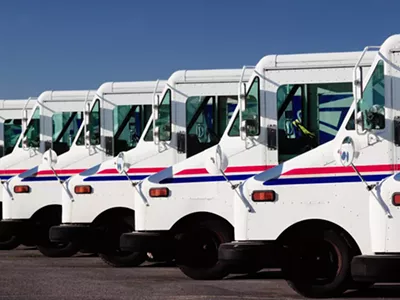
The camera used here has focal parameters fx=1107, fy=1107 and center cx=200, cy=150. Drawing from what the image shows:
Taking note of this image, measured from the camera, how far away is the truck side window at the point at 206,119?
50.4 feet

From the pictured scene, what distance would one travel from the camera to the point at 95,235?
651 inches

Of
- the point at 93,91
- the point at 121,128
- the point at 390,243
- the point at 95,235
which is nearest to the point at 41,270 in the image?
the point at 95,235

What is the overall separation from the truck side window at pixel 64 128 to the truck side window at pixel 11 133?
2.24 m

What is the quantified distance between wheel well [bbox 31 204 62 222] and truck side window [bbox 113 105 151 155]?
1767 mm

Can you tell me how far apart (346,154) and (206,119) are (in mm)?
4784

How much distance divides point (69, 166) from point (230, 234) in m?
5.11

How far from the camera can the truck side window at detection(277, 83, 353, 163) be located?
13505 millimetres

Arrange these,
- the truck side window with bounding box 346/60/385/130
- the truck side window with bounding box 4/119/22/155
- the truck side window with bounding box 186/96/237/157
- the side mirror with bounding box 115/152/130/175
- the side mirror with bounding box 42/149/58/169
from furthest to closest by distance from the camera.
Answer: the truck side window with bounding box 4/119/22/155 → the side mirror with bounding box 42/149/58/169 → the side mirror with bounding box 115/152/130/175 → the truck side window with bounding box 186/96/237/157 → the truck side window with bounding box 346/60/385/130

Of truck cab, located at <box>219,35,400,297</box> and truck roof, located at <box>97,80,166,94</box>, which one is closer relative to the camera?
truck cab, located at <box>219,35,400,297</box>

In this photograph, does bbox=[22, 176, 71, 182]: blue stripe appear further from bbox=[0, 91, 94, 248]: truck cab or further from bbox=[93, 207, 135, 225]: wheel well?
bbox=[93, 207, 135, 225]: wheel well

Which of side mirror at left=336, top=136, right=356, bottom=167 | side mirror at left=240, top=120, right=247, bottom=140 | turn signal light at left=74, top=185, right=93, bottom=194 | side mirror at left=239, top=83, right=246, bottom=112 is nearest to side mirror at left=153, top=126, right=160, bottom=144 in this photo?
turn signal light at left=74, top=185, right=93, bottom=194

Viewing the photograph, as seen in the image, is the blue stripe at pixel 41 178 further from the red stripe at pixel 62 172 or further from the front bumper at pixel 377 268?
the front bumper at pixel 377 268

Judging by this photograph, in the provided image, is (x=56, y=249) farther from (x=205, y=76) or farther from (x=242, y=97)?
(x=242, y=97)

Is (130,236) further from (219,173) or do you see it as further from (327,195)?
(327,195)
